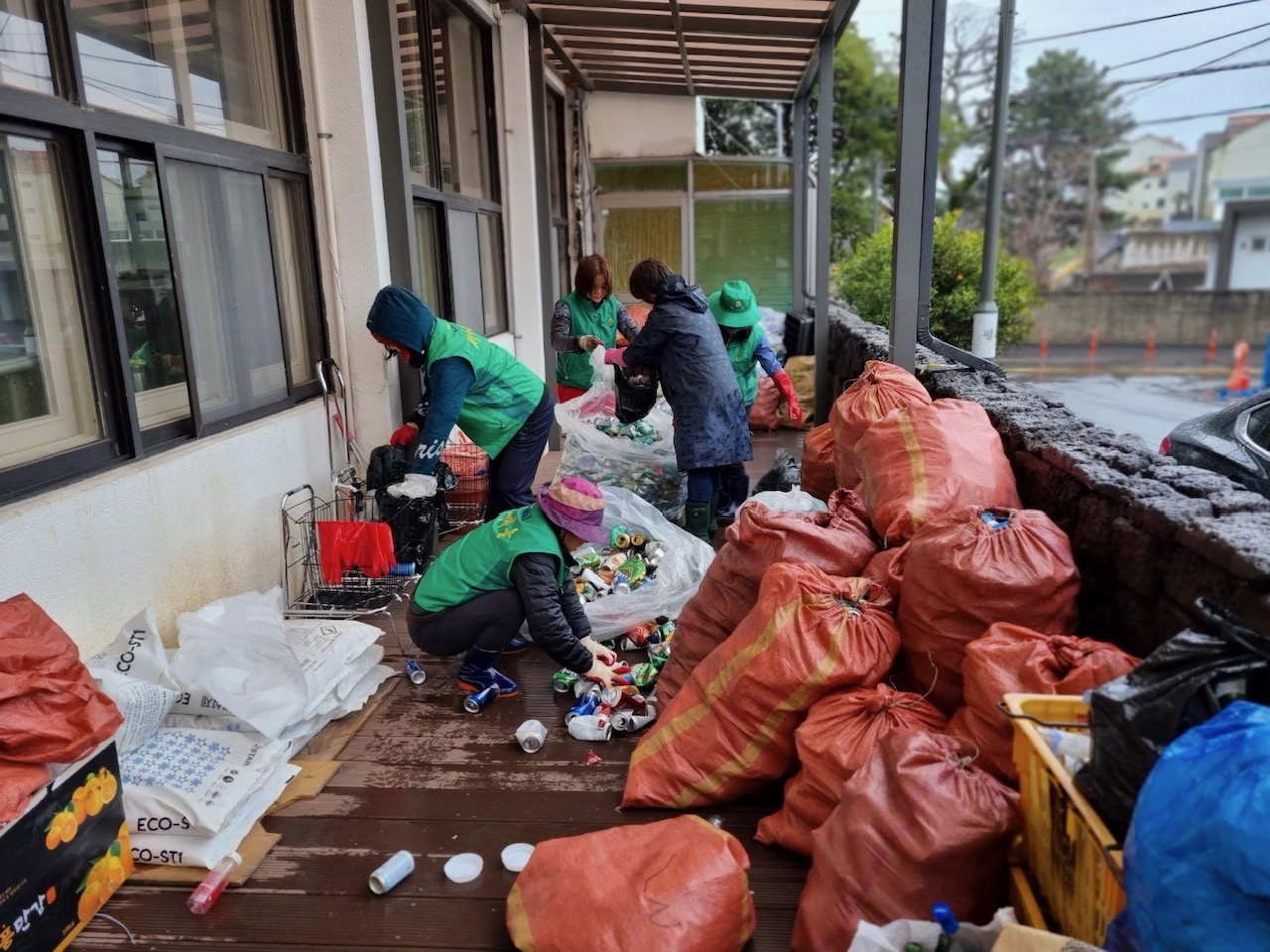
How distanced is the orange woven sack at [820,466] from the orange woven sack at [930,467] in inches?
43.5

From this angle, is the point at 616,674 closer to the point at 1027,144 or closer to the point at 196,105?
the point at 196,105

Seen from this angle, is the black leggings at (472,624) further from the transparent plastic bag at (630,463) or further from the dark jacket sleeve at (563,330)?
the dark jacket sleeve at (563,330)

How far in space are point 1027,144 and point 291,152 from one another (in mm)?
43453

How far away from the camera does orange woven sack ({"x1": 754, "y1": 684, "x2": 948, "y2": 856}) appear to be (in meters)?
2.05

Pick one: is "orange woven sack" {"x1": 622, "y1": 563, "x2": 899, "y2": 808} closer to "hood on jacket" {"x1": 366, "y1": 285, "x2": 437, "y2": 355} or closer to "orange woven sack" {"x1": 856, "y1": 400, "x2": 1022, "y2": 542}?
"orange woven sack" {"x1": 856, "y1": 400, "x2": 1022, "y2": 542}

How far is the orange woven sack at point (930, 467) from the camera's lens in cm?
275

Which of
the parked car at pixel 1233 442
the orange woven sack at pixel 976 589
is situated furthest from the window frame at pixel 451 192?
the parked car at pixel 1233 442

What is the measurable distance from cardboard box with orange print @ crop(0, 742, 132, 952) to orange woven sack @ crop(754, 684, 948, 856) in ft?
5.09

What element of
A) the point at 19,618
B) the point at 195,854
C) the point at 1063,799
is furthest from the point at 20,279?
the point at 1063,799

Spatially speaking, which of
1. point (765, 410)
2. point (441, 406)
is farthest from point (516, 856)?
point (765, 410)

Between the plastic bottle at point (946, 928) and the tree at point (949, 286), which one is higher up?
the tree at point (949, 286)

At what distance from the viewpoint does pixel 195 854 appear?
2168 mm

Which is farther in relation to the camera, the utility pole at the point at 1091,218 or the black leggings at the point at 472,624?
the utility pole at the point at 1091,218

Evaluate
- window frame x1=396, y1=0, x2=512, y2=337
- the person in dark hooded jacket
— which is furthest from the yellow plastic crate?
window frame x1=396, y1=0, x2=512, y2=337
